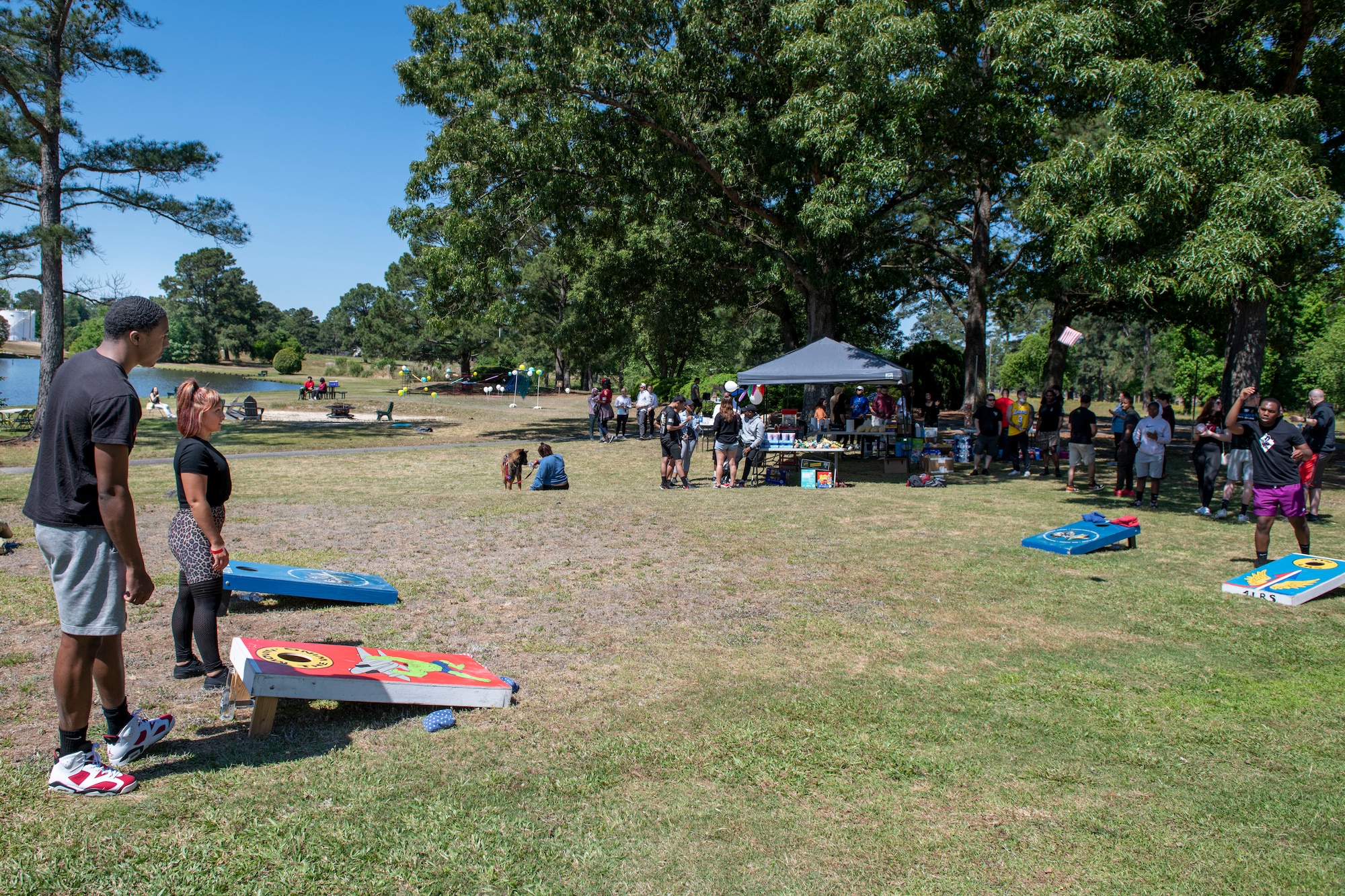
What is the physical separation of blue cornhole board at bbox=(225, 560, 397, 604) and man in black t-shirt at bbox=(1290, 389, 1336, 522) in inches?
485

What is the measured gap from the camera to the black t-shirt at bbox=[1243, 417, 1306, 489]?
8.62 metres

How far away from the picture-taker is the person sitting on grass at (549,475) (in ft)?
47.2

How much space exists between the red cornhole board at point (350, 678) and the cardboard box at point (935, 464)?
12579 millimetres

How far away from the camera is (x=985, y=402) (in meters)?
17.8

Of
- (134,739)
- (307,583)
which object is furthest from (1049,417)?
(134,739)

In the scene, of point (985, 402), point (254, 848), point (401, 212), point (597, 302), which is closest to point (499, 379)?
point (597, 302)

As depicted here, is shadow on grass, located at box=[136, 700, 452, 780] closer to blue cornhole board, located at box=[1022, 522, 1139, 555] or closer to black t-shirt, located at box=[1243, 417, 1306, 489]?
blue cornhole board, located at box=[1022, 522, 1139, 555]

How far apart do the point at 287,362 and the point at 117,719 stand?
81.7m

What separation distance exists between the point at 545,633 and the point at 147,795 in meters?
Result: 2.98

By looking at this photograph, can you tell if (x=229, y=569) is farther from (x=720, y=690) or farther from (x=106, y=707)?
(x=720, y=690)

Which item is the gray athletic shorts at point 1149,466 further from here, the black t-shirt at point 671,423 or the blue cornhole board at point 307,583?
the blue cornhole board at point 307,583

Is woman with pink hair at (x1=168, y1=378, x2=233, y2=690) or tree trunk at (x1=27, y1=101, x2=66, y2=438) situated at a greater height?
tree trunk at (x1=27, y1=101, x2=66, y2=438)

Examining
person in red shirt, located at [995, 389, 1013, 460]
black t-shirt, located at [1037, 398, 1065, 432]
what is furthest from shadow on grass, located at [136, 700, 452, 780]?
person in red shirt, located at [995, 389, 1013, 460]

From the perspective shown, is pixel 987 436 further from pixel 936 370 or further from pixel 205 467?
pixel 936 370
